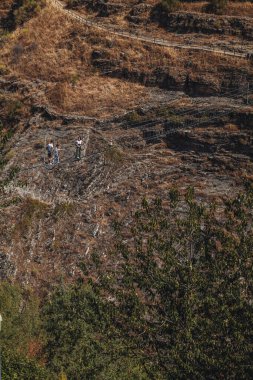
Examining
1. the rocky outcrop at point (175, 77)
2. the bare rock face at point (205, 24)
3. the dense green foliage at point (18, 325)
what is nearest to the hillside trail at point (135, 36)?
the rocky outcrop at point (175, 77)

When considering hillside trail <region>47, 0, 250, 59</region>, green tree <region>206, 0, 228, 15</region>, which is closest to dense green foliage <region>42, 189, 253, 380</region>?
hillside trail <region>47, 0, 250, 59</region>

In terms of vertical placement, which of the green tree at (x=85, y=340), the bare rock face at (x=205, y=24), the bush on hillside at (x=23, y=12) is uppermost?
the bare rock face at (x=205, y=24)

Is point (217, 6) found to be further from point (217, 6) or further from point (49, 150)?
point (49, 150)

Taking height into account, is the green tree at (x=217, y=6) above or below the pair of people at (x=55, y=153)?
above

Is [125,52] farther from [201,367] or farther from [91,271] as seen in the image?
[201,367]

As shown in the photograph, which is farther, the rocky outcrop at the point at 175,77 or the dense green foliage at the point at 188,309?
the rocky outcrop at the point at 175,77

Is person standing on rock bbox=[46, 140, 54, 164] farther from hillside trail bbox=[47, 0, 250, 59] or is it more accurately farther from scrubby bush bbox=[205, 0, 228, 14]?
scrubby bush bbox=[205, 0, 228, 14]

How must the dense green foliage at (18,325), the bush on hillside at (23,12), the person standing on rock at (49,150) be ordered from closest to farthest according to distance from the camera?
the dense green foliage at (18,325), the person standing on rock at (49,150), the bush on hillside at (23,12)

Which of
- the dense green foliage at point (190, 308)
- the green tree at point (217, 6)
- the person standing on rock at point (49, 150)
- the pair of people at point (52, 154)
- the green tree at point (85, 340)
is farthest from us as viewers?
the green tree at point (217, 6)

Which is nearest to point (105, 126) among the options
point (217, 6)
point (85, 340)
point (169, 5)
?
point (169, 5)

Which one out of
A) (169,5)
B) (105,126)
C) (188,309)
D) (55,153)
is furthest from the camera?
(169,5)

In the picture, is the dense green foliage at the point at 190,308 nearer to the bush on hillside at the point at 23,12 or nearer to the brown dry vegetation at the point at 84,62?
the brown dry vegetation at the point at 84,62
